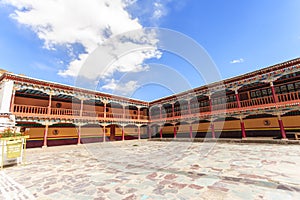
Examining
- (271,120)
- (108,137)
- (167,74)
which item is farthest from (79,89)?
(271,120)

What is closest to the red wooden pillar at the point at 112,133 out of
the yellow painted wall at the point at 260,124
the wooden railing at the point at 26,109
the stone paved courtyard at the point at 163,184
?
the wooden railing at the point at 26,109

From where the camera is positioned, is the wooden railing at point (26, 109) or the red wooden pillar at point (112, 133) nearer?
the wooden railing at point (26, 109)

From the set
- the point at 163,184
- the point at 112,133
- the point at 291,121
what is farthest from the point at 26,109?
the point at 291,121

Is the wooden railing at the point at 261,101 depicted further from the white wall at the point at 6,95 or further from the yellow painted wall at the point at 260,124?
the white wall at the point at 6,95

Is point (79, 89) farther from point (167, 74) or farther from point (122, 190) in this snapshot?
point (122, 190)

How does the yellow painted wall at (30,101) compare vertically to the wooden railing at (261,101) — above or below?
above

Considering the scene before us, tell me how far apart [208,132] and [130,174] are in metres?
16.1

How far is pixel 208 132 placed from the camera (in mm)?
19500

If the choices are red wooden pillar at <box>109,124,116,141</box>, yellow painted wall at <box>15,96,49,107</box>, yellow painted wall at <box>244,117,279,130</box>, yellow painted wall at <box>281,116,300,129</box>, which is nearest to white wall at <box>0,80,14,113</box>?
yellow painted wall at <box>15,96,49,107</box>

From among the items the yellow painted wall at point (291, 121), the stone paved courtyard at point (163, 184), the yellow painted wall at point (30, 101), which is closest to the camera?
the stone paved courtyard at point (163, 184)

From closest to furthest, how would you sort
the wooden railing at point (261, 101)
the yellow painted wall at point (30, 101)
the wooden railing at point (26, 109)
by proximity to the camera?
the wooden railing at point (26, 109)
the wooden railing at point (261, 101)
the yellow painted wall at point (30, 101)

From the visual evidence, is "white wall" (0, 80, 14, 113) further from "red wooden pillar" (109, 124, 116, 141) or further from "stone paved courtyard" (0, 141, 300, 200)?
"red wooden pillar" (109, 124, 116, 141)

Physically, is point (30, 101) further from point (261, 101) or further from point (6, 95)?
point (261, 101)

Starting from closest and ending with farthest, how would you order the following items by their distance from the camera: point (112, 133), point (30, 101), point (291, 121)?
point (291, 121) < point (30, 101) < point (112, 133)
